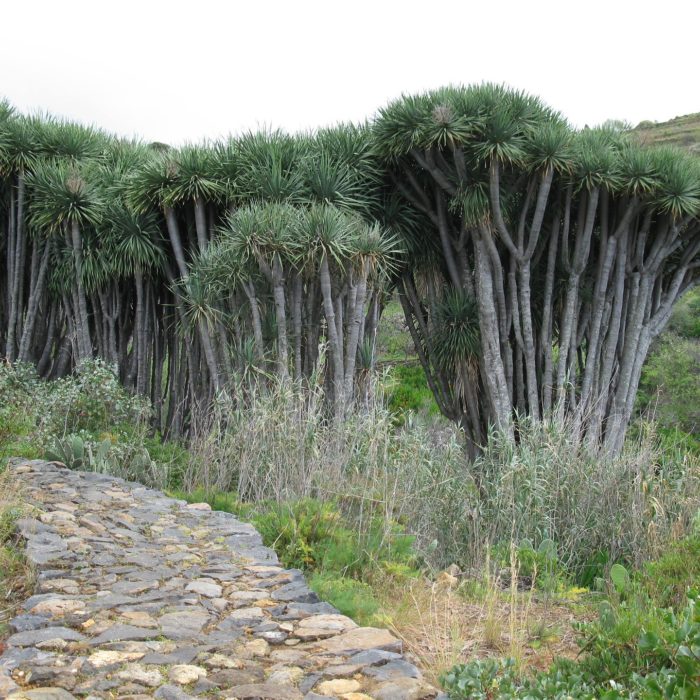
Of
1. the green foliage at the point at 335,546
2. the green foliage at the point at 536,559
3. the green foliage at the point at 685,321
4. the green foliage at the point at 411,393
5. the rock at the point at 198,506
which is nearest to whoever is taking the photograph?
the green foliage at the point at 335,546

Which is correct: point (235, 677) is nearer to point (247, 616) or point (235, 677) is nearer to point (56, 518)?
point (247, 616)

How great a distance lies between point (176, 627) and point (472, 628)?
1626mm

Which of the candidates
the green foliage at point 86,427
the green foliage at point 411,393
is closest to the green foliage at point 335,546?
the green foliage at point 86,427

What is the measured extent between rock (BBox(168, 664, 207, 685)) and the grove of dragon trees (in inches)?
243

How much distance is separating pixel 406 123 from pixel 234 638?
28.3 ft

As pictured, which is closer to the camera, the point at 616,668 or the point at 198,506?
the point at 616,668

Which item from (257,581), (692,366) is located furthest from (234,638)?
(692,366)

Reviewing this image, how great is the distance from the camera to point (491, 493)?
310 inches

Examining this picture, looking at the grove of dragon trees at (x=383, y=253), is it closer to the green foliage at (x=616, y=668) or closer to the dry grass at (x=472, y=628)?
the dry grass at (x=472, y=628)

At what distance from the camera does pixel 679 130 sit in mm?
40531

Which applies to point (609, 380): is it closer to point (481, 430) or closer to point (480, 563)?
point (481, 430)

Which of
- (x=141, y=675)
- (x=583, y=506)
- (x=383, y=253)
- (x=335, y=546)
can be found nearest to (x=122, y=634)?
(x=141, y=675)

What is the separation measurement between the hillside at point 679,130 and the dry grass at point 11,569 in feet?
105

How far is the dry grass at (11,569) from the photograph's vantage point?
418cm
